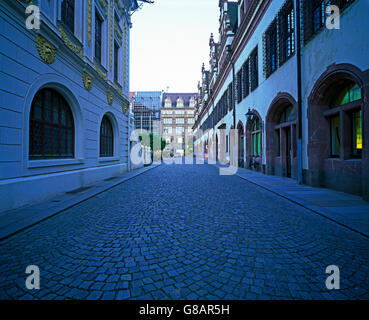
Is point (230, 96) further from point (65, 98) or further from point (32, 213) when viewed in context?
point (32, 213)

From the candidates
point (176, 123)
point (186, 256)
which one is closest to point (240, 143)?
point (186, 256)

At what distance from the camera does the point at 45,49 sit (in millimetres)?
6121

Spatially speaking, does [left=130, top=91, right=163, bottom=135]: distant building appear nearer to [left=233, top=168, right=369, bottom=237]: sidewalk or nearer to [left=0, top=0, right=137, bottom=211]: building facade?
[left=0, top=0, right=137, bottom=211]: building facade

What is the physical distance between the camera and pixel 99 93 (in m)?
10.6

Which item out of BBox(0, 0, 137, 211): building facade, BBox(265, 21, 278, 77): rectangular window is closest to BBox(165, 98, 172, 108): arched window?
BBox(0, 0, 137, 211): building facade

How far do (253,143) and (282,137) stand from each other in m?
4.14

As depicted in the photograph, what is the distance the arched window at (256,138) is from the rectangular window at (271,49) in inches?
142

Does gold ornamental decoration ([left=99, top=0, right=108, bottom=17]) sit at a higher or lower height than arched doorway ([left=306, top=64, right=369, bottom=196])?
higher

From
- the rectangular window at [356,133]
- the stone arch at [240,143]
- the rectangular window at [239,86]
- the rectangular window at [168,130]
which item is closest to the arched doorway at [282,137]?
the rectangular window at [356,133]

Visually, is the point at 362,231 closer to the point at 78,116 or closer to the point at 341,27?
the point at 341,27

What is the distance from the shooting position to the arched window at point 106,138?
11.6 metres

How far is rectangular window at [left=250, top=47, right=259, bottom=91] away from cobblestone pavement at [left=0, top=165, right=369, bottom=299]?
11.9 meters

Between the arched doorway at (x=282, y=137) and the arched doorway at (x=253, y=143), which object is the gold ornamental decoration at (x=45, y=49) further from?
the arched doorway at (x=253, y=143)

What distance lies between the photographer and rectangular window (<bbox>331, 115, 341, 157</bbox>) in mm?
7430
